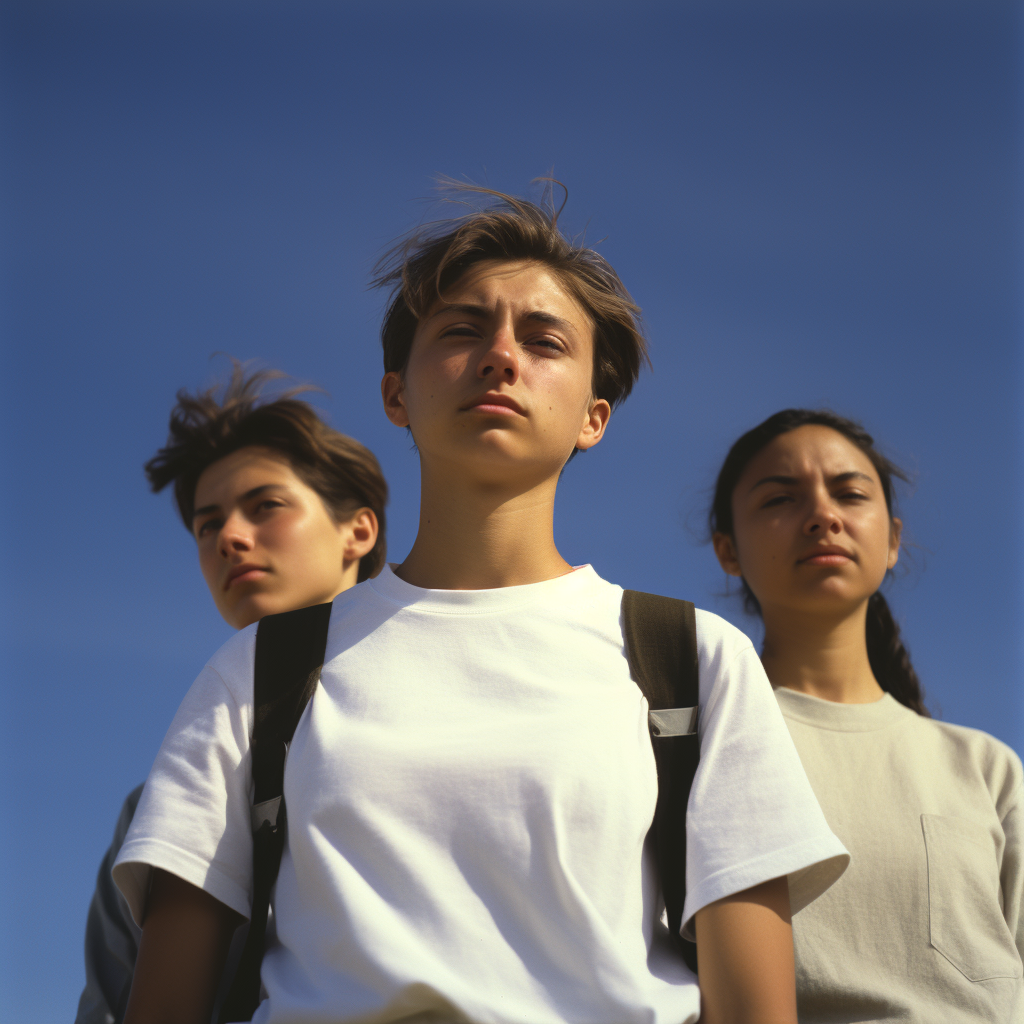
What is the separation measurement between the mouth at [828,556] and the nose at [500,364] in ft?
6.39

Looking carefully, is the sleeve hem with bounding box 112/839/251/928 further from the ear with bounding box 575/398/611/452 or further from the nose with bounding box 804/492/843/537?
the nose with bounding box 804/492/843/537

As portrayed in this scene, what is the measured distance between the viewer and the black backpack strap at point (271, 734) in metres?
2.52

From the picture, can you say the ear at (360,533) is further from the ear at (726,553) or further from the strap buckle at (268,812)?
the strap buckle at (268,812)

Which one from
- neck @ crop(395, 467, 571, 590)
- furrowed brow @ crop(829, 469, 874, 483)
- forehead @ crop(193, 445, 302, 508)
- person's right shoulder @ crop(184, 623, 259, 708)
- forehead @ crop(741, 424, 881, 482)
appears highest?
forehead @ crop(193, 445, 302, 508)

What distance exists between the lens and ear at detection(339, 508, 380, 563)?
5.37 m

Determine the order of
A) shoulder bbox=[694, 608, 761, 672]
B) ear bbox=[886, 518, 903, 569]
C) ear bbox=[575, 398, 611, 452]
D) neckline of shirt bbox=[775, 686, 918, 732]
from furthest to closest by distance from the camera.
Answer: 1. ear bbox=[886, 518, 903, 569]
2. neckline of shirt bbox=[775, 686, 918, 732]
3. ear bbox=[575, 398, 611, 452]
4. shoulder bbox=[694, 608, 761, 672]

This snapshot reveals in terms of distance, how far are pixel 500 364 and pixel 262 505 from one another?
2.65 m

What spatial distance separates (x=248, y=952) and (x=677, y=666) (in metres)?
1.28

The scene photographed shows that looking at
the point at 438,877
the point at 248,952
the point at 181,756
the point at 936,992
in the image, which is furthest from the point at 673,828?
the point at 936,992

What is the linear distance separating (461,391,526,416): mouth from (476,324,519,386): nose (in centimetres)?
4

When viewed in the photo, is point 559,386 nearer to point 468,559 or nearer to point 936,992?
point 468,559

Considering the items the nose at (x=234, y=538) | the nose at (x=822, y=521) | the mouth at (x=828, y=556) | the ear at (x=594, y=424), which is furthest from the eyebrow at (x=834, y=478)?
the nose at (x=234, y=538)

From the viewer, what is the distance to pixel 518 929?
2340mm

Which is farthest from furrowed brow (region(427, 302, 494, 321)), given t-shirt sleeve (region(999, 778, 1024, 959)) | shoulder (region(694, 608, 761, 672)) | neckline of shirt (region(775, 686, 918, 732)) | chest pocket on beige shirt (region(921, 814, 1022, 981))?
t-shirt sleeve (region(999, 778, 1024, 959))
